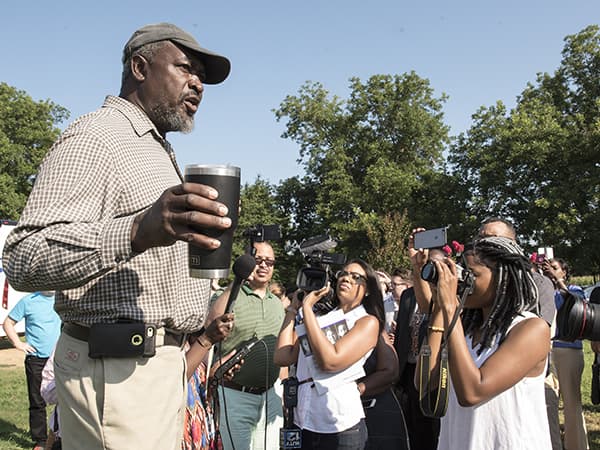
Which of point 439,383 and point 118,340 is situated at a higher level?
point 118,340

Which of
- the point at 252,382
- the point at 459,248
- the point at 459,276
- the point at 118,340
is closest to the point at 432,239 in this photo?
the point at 459,276

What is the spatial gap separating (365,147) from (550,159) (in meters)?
11.3

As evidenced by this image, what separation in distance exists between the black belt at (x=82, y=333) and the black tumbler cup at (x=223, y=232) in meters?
0.63

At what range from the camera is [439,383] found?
2.74m

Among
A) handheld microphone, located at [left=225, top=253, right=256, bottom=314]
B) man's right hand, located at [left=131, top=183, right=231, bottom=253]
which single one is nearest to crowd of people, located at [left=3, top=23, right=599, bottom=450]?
man's right hand, located at [left=131, top=183, right=231, bottom=253]

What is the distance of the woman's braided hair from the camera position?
9.70 feet

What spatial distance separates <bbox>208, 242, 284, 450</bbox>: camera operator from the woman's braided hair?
226cm

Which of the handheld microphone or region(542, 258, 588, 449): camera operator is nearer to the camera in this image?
the handheld microphone

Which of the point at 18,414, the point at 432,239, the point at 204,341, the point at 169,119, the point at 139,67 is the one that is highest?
the point at 139,67

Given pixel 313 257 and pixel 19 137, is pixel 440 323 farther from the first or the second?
pixel 19 137

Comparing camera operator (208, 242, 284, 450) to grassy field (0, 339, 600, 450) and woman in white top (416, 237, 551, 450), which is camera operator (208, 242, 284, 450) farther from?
grassy field (0, 339, 600, 450)

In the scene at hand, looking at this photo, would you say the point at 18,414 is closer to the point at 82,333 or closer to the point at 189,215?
the point at 82,333

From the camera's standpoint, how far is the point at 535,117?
2903 centimetres

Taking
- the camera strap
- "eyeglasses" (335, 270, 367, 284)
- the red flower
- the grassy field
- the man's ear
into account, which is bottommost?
the grassy field
